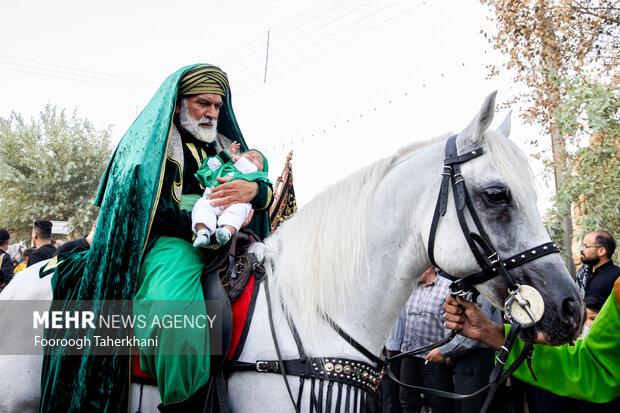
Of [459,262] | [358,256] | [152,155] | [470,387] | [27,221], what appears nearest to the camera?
[459,262]

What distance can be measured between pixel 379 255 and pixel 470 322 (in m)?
0.64

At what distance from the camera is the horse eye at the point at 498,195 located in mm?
1808

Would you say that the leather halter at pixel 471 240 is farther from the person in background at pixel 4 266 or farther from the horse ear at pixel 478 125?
the person in background at pixel 4 266

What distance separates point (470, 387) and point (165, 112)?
13.3ft

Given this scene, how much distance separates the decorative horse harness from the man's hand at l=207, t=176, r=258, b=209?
77cm

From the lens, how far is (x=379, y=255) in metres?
2.03

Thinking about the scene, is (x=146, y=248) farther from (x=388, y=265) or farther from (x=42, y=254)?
(x=42, y=254)

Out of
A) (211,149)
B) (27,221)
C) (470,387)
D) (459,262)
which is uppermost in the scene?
(27,221)

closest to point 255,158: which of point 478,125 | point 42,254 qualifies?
point 478,125

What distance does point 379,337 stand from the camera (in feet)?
6.70

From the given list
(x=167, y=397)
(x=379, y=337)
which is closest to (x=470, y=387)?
(x=379, y=337)

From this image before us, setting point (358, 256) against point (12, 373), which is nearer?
point (358, 256)

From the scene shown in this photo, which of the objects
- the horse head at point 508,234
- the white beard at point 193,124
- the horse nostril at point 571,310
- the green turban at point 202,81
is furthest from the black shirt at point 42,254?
the horse nostril at point 571,310

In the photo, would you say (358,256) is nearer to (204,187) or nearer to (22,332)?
(204,187)
